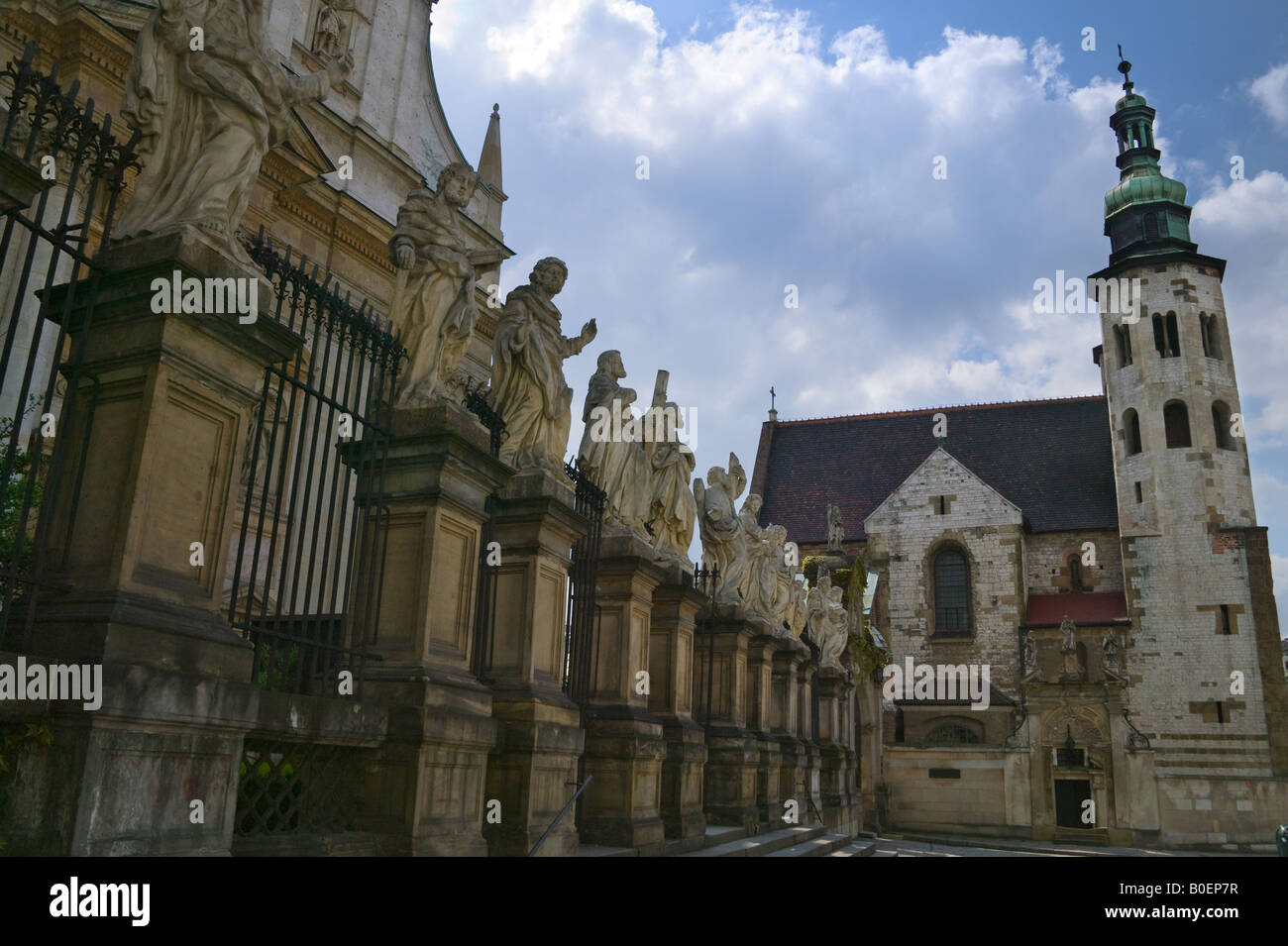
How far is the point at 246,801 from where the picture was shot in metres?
5.17

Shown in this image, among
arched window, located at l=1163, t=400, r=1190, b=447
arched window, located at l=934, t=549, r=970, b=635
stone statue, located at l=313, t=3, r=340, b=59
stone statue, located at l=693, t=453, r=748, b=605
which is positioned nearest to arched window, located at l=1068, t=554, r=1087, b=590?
arched window, located at l=934, t=549, r=970, b=635

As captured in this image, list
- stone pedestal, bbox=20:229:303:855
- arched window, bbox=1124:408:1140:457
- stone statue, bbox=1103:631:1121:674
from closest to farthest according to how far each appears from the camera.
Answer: stone pedestal, bbox=20:229:303:855 < stone statue, bbox=1103:631:1121:674 < arched window, bbox=1124:408:1140:457

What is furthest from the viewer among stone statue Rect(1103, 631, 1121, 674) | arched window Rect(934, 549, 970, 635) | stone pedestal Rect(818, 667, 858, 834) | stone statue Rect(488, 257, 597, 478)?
arched window Rect(934, 549, 970, 635)

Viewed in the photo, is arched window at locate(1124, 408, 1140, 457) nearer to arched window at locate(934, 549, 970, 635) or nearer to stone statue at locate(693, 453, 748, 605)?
arched window at locate(934, 549, 970, 635)

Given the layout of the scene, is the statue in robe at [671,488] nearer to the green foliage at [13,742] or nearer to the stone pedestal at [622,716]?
the stone pedestal at [622,716]

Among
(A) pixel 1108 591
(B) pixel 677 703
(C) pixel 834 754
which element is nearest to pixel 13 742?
(B) pixel 677 703

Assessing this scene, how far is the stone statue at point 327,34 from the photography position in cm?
1616

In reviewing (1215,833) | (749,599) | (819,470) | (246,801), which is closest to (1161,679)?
(1215,833)

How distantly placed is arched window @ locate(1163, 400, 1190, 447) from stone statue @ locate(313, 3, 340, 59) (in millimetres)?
38110

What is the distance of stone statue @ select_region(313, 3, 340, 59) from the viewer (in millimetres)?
16156

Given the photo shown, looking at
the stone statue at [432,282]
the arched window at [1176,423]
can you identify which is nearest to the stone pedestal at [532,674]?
the stone statue at [432,282]

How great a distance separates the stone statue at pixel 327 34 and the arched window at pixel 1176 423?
125ft

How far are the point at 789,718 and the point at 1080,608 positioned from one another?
1213 inches
